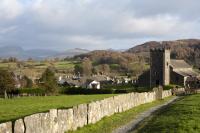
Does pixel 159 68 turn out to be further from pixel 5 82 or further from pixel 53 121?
pixel 53 121

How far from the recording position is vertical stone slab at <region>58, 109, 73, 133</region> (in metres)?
20.9

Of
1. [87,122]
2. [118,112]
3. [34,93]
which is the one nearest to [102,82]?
[34,93]

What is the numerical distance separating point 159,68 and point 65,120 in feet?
316

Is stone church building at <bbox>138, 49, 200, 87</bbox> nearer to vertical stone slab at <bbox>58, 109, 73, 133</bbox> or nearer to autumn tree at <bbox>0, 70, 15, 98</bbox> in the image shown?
autumn tree at <bbox>0, 70, 15, 98</bbox>

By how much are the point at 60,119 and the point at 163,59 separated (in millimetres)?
97204

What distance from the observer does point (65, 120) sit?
2141 cm

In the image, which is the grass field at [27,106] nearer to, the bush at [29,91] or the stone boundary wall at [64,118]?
the stone boundary wall at [64,118]

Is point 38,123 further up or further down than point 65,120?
further up

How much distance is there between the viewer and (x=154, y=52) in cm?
11681

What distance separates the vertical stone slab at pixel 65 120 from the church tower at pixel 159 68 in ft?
307

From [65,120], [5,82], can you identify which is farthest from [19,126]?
[5,82]

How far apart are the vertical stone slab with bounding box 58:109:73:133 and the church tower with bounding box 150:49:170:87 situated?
93.5 meters

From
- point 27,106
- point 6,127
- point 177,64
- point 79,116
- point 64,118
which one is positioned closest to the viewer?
point 6,127

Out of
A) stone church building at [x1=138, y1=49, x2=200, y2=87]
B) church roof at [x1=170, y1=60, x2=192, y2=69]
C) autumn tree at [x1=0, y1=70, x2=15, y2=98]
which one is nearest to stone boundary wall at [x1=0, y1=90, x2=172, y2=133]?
autumn tree at [x1=0, y1=70, x2=15, y2=98]
